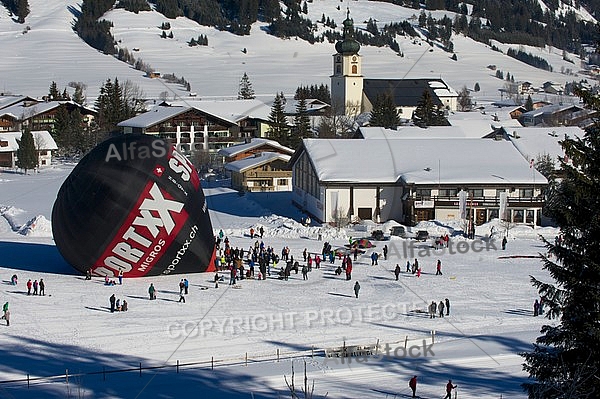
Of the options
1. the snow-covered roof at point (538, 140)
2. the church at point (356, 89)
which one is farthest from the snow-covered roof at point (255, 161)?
the church at point (356, 89)

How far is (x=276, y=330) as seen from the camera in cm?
2689

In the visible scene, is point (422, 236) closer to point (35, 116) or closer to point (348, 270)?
point (348, 270)

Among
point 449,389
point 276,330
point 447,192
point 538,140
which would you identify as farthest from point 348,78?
point 449,389

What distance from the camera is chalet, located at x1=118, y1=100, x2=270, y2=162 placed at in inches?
3130

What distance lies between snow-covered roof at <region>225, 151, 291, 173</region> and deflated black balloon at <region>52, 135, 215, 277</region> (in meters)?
26.3

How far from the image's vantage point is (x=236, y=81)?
160 meters

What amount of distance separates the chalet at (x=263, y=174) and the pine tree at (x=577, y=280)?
43391 mm

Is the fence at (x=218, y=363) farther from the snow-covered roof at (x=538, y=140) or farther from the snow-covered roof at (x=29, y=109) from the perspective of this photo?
the snow-covered roof at (x=29, y=109)

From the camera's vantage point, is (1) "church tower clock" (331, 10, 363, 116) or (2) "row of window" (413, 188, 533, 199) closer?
(2) "row of window" (413, 188, 533, 199)

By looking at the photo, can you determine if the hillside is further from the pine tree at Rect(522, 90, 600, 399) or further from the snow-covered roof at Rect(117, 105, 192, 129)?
the pine tree at Rect(522, 90, 600, 399)

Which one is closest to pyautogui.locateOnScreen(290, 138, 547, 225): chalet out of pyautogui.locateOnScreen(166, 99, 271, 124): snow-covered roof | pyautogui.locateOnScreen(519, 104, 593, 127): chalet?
pyautogui.locateOnScreen(166, 99, 271, 124): snow-covered roof

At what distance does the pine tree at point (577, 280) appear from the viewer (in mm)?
15375

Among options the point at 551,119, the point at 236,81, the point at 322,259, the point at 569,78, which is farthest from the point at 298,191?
the point at 569,78

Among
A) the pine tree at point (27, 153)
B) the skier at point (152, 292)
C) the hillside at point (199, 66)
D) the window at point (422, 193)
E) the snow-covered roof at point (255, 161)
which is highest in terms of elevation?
the hillside at point (199, 66)
